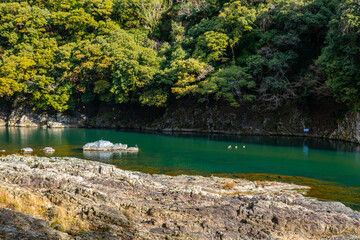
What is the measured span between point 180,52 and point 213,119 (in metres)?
11.1

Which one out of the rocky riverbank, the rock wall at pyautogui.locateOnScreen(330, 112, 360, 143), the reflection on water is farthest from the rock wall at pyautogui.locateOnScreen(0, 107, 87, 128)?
the rocky riverbank


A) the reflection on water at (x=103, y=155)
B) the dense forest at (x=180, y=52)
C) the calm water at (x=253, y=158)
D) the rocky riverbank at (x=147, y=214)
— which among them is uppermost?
the dense forest at (x=180, y=52)

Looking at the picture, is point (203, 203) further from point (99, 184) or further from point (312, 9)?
point (312, 9)

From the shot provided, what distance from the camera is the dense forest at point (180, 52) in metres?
40.2

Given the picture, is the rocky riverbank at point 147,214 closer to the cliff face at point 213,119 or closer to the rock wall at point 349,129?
the rock wall at point 349,129

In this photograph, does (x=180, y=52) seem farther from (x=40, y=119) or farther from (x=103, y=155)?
(x=40, y=119)

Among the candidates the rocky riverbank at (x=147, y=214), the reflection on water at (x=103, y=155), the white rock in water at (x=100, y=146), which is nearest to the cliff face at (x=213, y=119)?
the white rock in water at (x=100, y=146)

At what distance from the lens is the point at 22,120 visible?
60.9 m

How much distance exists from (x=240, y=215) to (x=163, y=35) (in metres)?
55.7

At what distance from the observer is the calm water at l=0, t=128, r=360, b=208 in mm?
20781

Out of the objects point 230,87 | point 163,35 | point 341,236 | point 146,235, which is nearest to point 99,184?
point 146,235

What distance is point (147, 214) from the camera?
37.7ft

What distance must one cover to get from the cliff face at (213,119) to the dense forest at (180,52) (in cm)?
156

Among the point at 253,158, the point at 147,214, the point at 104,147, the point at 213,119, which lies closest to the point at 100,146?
the point at 104,147
